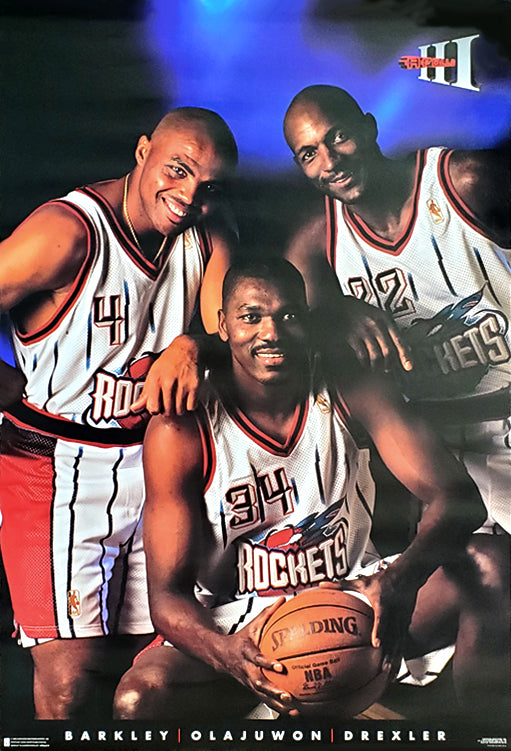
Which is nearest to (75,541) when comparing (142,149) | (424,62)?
(142,149)

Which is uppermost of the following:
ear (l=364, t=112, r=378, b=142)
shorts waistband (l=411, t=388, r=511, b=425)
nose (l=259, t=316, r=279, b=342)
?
ear (l=364, t=112, r=378, b=142)

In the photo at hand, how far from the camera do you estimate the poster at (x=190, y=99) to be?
5.73 feet

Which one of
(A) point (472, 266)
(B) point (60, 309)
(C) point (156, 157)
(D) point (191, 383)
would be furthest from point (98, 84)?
(A) point (472, 266)

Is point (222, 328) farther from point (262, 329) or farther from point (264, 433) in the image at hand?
point (264, 433)

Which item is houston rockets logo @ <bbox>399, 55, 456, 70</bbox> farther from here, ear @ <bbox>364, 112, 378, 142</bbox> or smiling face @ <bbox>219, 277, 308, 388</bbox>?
smiling face @ <bbox>219, 277, 308, 388</bbox>

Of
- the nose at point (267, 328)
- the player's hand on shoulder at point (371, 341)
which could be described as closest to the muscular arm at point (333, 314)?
the player's hand on shoulder at point (371, 341)

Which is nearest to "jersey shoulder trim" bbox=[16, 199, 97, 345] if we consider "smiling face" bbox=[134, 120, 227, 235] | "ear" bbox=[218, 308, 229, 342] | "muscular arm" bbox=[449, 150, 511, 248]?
"smiling face" bbox=[134, 120, 227, 235]

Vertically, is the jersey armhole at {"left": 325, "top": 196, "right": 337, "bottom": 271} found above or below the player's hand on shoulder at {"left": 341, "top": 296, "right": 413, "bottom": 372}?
above

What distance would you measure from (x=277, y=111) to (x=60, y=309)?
0.71 m

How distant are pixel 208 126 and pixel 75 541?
3.45 feet

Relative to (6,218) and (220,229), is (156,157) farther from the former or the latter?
(6,218)

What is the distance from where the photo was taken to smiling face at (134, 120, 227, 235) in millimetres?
1735

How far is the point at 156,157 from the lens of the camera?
5.71 feet

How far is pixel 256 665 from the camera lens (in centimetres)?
169
